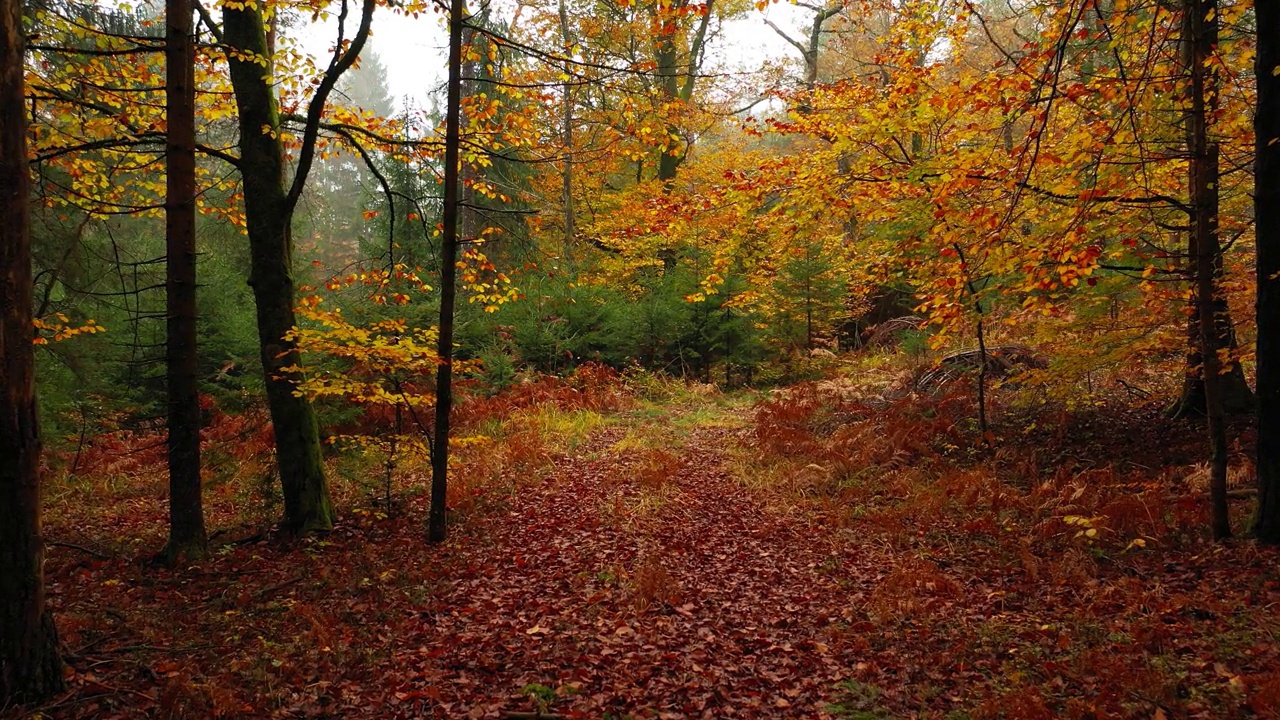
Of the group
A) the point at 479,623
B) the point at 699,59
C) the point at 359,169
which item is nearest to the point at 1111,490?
the point at 479,623

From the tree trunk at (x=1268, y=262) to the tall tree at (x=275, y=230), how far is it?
25.8 ft

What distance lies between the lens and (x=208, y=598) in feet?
18.7

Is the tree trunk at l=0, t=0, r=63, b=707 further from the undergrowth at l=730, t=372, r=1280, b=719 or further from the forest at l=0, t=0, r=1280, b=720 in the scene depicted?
the undergrowth at l=730, t=372, r=1280, b=719

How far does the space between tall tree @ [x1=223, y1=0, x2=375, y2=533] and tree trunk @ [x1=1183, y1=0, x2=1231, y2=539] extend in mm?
7563

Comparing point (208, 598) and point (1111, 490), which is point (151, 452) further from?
point (1111, 490)

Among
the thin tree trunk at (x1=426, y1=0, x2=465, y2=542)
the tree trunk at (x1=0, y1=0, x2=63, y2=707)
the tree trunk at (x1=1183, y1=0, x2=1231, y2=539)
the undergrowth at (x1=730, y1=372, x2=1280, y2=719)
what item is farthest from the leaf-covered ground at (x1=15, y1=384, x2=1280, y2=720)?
the tree trunk at (x1=1183, y1=0, x2=1231, y2=539)

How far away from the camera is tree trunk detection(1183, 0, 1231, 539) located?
5270mm

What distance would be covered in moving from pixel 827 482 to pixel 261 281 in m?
7.45

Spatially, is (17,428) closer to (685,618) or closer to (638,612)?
(638,612)

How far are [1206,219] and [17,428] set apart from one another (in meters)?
8.71

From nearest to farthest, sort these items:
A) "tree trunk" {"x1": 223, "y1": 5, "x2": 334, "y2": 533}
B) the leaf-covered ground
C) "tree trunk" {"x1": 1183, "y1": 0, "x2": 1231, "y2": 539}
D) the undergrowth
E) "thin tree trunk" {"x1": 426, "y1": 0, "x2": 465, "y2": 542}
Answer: the undergrowth → the leaf-covered ground → "tree trunk" {"x1": 1183, "y1": 0, "x2": 1231, "y2": 539} → "thin tree trunk" {"x1": 426, "y1": 0, "x2": 465, "y2": 542} → "tree trunk" {"x1": 223, "y1": 5, "x2": 334, "y2": 533}

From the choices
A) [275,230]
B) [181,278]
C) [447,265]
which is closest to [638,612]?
[447,265]

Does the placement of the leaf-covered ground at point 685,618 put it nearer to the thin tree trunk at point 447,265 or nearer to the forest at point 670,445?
the forest at point 670,445

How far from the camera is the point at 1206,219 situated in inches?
211
